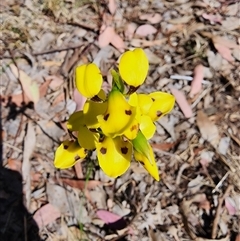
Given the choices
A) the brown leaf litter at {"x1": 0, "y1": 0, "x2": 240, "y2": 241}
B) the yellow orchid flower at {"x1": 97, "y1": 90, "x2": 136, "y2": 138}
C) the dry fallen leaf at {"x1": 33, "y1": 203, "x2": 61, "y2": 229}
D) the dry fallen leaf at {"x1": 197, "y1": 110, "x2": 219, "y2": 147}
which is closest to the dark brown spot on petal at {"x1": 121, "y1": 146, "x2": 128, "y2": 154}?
the yellow orchid flower at {"x1": 97, "y1": 90, "x2": 136, "y2": 138}

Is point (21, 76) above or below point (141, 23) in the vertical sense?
below

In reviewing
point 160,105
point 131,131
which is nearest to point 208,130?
point 160,105

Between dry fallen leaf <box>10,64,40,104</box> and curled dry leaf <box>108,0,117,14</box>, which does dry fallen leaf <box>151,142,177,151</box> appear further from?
curled dry leaf <box>108,0,117,14</box>

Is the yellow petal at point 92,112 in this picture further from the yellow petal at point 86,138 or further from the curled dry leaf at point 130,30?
the curled dry leaf at point 130,30

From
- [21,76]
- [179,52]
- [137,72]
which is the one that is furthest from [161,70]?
[137,72]

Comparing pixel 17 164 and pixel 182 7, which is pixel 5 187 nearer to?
pixel 17 164

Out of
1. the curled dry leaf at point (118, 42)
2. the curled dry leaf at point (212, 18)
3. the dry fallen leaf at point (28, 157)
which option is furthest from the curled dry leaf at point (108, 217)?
the curled dry leaf at point (212, 18)

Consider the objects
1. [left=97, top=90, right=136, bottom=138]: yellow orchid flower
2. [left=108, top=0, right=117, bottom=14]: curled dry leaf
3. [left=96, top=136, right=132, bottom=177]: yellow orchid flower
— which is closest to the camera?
[left=97, top=90, right=136, bottom=138]: yellow orchid flower
